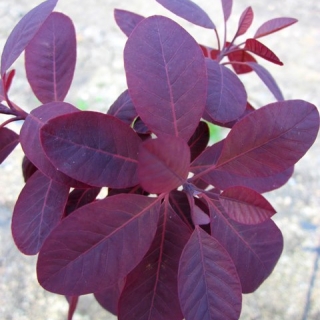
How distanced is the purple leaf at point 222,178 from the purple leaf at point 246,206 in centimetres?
7

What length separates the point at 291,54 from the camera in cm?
227

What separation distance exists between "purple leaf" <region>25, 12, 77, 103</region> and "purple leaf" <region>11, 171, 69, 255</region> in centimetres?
16

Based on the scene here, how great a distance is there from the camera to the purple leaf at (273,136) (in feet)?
1.51

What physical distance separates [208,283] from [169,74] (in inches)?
9.6

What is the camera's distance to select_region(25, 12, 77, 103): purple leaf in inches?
25.0

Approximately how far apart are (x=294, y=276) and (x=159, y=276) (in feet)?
3.80

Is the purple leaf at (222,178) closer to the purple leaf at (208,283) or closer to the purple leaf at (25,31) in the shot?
→ the purple leaf at (208,283)

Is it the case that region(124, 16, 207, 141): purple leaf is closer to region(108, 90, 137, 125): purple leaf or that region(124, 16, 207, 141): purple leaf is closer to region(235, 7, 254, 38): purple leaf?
region(108, 90, 137, 125): purple leaf

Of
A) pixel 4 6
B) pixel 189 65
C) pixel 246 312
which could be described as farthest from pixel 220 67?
pixel 4 6

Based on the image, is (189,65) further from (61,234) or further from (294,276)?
(294,276)

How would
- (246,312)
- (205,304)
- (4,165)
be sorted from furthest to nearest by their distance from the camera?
(4,165) < (246,312) < (205,304)

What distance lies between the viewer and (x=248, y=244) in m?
0.55

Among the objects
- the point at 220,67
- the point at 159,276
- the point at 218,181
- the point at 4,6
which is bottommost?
the point at 4,6

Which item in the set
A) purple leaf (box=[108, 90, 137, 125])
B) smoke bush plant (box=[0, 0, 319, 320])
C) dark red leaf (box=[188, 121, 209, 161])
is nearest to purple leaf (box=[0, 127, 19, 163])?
smoke bush plant (box=[0, 0, 319, 320])
